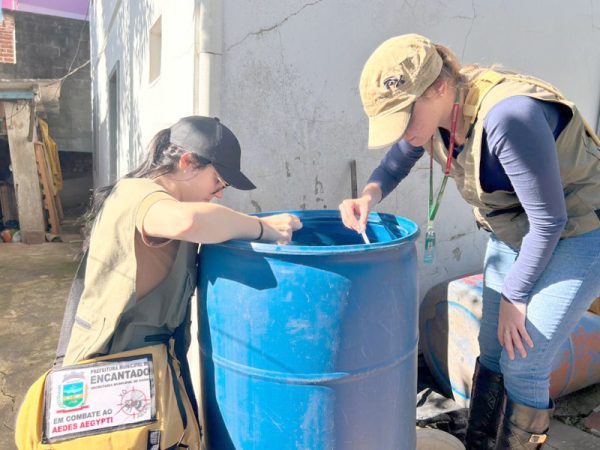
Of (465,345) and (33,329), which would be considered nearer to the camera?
(465,345)

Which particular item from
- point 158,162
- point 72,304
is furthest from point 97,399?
point 158,162

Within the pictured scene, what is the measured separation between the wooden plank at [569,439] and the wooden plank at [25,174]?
24.1 ft

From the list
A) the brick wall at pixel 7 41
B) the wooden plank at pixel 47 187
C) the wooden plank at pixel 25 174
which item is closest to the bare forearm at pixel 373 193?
the wooden plank at pixel 25 174

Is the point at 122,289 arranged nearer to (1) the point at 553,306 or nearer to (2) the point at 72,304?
(2) the point at 72,304

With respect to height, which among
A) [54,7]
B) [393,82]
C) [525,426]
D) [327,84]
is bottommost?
[525,426]

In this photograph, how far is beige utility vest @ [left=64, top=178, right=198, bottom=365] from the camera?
4.99 ft

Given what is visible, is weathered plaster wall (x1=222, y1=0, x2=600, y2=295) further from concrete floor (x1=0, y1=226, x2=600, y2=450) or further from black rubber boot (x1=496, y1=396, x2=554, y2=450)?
black rubber boot (x1=496, y1=396, x2=554, y2=450)

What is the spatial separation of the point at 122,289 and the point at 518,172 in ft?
3.96

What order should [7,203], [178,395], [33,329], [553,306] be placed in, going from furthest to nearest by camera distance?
[7,203] → [33,329] → [178,395] → [553,306]

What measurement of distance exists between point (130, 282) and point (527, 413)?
1.35 meters

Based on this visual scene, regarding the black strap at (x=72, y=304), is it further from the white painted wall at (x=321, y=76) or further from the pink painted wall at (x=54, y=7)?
the pink painted wall at (x=54, y=7)

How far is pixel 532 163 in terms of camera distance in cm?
132

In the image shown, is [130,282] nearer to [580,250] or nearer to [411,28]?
[580,250]

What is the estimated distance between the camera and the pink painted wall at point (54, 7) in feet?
34.4
